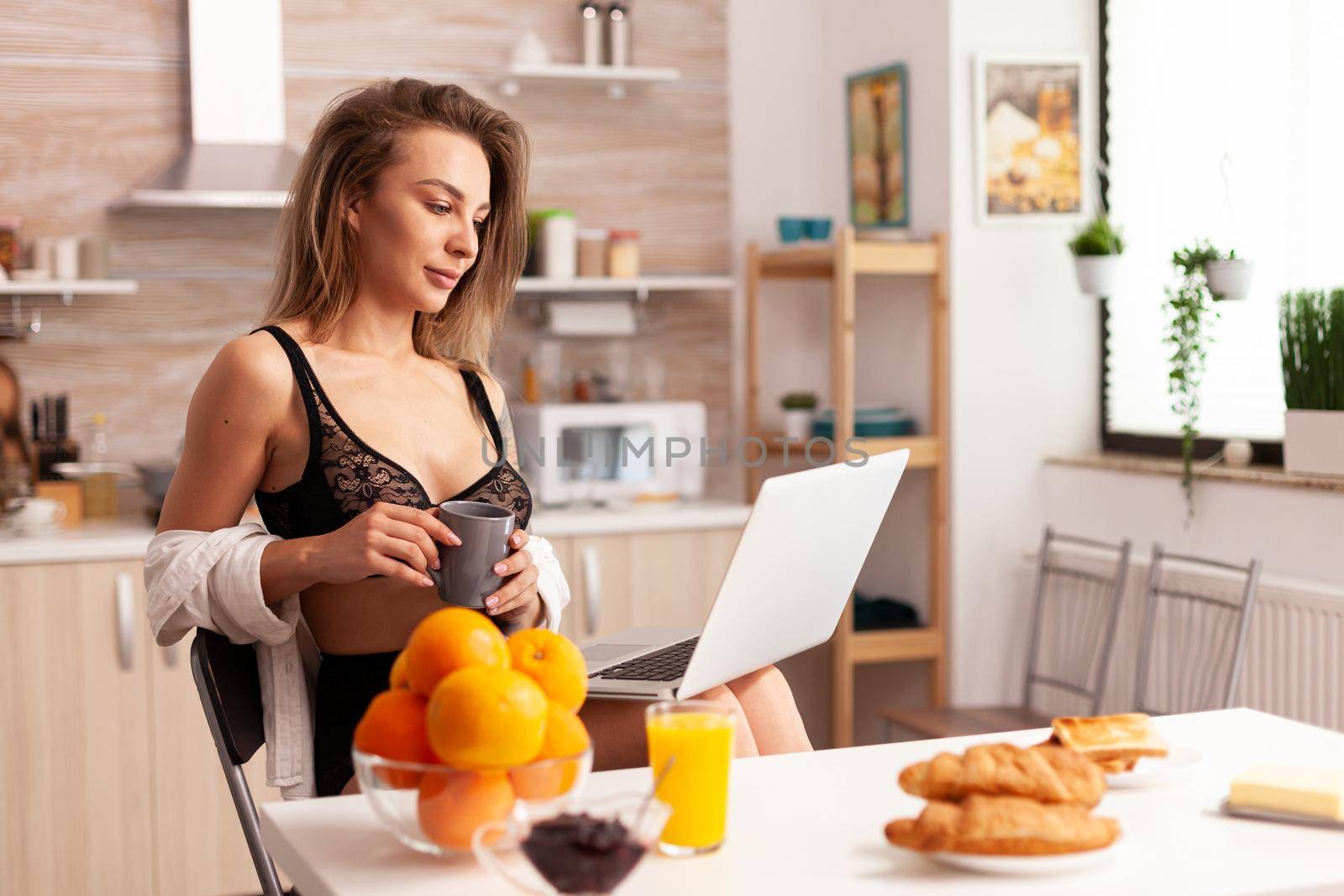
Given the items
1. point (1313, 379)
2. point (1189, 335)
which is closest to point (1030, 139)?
point (1189, 335)

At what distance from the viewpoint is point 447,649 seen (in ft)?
3.25

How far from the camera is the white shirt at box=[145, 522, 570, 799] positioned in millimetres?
1566

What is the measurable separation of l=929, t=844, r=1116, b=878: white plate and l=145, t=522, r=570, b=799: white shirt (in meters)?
0.79

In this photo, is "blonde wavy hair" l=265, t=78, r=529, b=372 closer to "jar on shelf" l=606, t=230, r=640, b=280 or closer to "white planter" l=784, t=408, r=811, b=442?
"jar on shelf" l=606, t=230, r=640, b=280

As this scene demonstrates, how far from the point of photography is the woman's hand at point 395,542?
4.78ft

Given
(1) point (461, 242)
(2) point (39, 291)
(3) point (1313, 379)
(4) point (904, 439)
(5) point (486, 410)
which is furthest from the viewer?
(4) point (904, 439)

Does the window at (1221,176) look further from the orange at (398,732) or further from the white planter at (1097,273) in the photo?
the orange at (398,732)

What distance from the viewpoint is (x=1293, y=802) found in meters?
1.12

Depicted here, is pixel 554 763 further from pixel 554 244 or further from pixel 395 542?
pixel 554 244

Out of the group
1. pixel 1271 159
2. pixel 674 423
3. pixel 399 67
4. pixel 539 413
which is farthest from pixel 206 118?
pixel 1271 159

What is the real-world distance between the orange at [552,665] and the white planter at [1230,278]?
2.40 meters

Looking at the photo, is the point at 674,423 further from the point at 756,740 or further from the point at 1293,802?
the point at 1293,802

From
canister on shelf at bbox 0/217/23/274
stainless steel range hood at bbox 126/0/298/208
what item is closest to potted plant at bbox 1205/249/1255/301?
stainless steel range hood at bbox 126/0/298/208

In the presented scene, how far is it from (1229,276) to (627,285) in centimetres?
155
